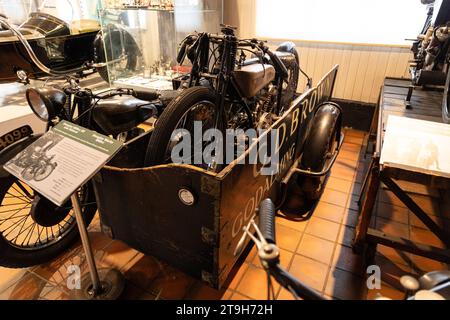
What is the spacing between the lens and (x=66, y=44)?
3.72 m

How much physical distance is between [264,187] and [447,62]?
6.45 ft

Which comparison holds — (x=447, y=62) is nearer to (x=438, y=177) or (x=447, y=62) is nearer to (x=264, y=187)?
(x=438, y=177)

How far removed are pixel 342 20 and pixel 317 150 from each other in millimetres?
2246

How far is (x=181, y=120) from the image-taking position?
65.9 inches

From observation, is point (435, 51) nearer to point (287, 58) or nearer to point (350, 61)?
point (287, 58)

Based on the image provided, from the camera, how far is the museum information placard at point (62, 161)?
1.11 m

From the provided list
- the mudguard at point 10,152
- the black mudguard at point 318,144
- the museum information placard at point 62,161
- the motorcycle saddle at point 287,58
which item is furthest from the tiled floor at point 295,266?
the motorcycle saddle at point 287,58

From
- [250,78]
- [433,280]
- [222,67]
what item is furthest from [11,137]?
[433,280]

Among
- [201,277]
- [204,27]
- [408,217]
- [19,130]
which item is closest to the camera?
[201,277]

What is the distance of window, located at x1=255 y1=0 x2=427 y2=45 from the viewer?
133 inches

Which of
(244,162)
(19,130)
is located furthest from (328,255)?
(19,130)

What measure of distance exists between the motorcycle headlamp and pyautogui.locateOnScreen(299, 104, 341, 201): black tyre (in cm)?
162

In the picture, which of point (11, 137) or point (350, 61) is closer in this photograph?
point (11, 137)

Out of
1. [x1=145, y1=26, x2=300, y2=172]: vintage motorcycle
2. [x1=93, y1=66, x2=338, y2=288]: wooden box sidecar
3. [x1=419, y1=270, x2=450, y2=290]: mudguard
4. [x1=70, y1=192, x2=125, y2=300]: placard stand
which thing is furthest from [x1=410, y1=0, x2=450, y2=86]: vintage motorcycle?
[x1=70, y1=192, x2=125, y2=300]: placard stand
